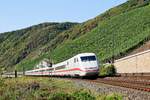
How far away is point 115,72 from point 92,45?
54.5m

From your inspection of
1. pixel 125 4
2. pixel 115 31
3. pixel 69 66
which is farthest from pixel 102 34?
pixel 69 66

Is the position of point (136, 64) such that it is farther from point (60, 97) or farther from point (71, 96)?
point (60, 97)

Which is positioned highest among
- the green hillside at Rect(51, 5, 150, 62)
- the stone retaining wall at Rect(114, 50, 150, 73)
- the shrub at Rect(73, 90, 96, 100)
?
the green hillside at Rect(51, 5, 150, 62)

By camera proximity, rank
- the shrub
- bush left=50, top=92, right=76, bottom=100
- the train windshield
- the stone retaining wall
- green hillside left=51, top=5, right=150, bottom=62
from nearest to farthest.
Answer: bush left=50, top=92, right=76, bottom=100, the shrub, the train windshield, the stone retaining wall, green hillside left=51, top=5, right=150, bottom=62

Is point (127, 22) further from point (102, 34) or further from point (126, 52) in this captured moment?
point (126, 52)

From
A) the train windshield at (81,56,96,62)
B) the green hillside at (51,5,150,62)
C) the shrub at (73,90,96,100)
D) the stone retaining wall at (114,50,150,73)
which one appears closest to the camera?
the shrub at (73,90,96,100)

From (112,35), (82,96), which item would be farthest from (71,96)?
Answer: (112,35)

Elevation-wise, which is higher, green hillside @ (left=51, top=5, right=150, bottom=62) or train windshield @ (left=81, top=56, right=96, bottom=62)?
green hillside @ (left=51, top=5, right=150, bottom=62)

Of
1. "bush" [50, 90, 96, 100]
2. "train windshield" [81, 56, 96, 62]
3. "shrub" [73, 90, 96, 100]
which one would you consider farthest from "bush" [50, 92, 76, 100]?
"train windshield" [81, 56, 96, 62]

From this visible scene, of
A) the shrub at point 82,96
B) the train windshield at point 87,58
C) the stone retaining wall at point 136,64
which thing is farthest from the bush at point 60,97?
the stone retaining wall at point 136,64

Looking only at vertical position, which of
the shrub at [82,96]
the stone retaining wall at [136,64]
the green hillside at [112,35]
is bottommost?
the shrub at [82,96]

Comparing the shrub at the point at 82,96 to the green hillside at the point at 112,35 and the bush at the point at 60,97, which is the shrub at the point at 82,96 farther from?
the green hillside at the point at 112,35

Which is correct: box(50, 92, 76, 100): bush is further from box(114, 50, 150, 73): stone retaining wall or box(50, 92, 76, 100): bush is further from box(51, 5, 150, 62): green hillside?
box(51, 5, 150, 62): green hillside

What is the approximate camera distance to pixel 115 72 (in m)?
63.6
